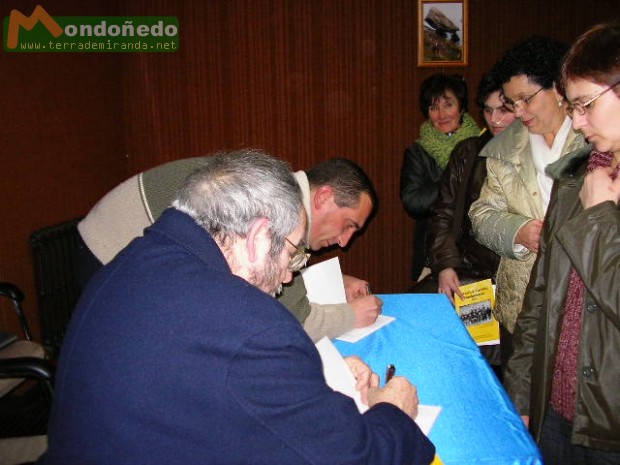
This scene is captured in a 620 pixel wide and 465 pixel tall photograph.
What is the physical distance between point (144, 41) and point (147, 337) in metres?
4.23

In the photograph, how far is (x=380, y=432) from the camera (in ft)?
3.23

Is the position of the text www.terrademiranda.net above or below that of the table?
above

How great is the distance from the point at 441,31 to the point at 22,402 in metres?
4.32

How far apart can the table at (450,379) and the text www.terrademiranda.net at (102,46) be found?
9.42ft

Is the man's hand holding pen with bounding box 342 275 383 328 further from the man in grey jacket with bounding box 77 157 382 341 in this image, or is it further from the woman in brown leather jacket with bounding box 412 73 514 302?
the woman in brown leather jacket with bounding box 412 73 514 302

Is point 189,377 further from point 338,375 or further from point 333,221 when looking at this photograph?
point 333,221

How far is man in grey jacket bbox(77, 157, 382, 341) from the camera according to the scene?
68.9 inches

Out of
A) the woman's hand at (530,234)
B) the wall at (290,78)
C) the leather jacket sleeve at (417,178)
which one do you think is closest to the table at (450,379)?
the woman's hand at (530,234)

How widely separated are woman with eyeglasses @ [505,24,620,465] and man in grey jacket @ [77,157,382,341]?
64 centimetres

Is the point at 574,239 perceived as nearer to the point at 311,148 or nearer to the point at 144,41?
the point at 311,148

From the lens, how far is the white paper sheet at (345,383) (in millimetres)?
1232

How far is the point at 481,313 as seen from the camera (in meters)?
2.22

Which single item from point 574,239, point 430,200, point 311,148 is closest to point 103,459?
point 574,239

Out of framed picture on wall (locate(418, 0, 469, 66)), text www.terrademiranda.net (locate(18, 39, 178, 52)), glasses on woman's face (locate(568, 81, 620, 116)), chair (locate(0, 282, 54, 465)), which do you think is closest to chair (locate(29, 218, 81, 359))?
chair (locate(0, 282, 54, 465))
